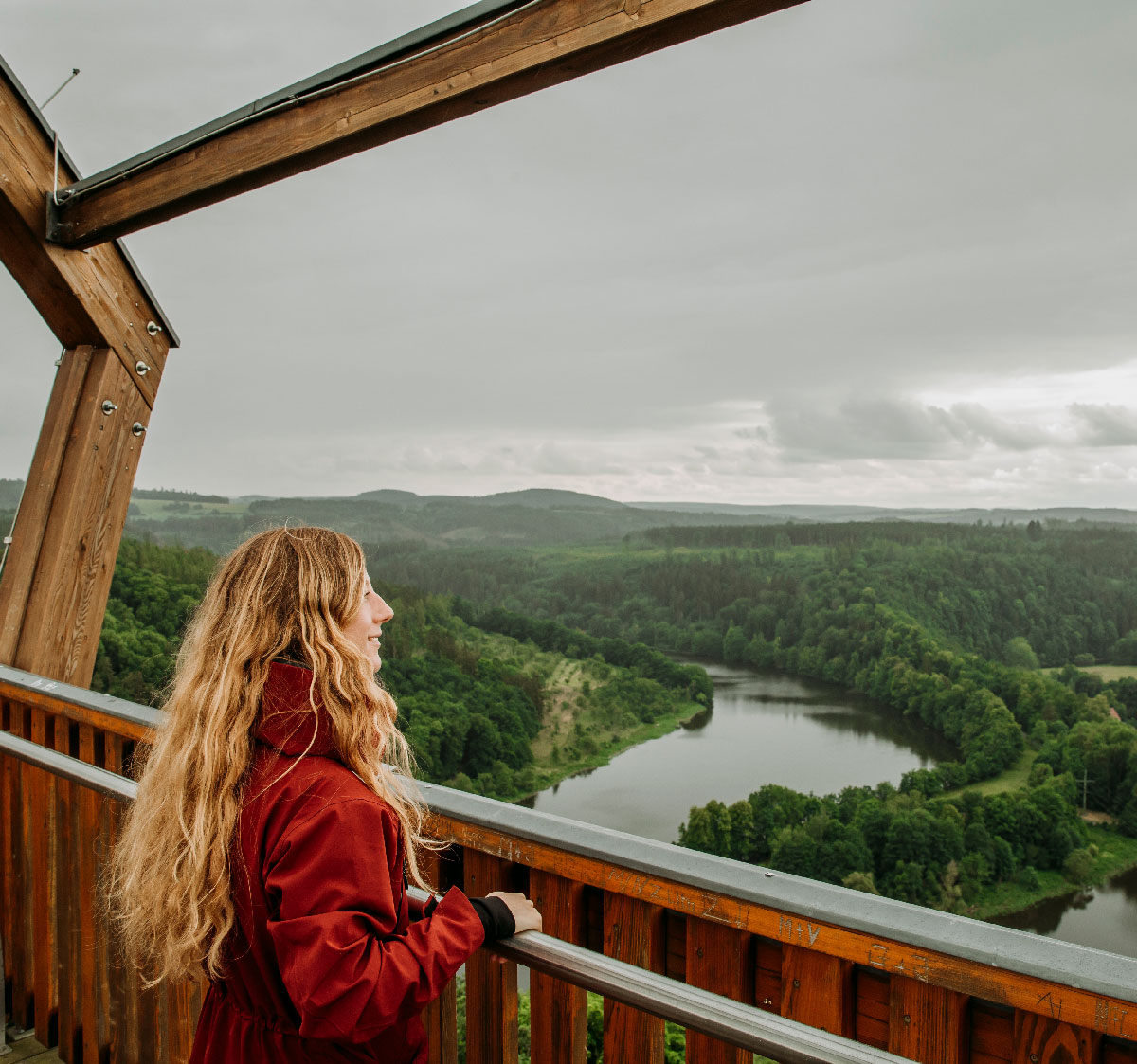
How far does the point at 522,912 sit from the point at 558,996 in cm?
23

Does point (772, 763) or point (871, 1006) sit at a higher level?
point (871, 1006)

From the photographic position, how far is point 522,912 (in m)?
0.99

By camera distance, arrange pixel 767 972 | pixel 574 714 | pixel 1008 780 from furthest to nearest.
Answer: pixel 1008 780, pixel 574 714, pixel 767 972

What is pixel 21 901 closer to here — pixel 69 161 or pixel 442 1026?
pixel 442 1026

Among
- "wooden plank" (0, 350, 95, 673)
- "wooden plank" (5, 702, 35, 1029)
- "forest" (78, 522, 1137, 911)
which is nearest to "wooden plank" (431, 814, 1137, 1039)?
"wooden plank" (5, 702, 35, 1029)

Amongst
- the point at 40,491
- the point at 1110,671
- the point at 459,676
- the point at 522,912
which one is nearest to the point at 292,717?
the point at 522,912

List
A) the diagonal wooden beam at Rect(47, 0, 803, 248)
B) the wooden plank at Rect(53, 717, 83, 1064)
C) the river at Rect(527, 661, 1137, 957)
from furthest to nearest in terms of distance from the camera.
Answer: the river at Rect(527, 661, 1137, 957), the wooden plank at Rect(53, 717, 83, 1064), the diagonal wooden beam at Rect(47, 0, 803, 248)

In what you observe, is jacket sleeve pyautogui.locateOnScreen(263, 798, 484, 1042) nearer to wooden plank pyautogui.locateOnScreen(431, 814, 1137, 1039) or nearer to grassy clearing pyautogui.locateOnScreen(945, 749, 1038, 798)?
wooden plank pyautogui.locateOnScreen(431, 814, 1137, 1039)

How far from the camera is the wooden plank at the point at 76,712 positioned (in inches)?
77.9

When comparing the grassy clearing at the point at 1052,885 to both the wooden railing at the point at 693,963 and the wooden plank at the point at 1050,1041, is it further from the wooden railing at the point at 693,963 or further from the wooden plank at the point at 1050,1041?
the wooden plank at the point at 1050,1041

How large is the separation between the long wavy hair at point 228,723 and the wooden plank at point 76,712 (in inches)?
33.8

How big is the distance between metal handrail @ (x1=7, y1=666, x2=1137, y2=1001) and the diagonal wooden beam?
1271 millimetres

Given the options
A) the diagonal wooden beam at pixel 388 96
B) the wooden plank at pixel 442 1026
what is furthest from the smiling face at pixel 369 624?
the diagonal wooden beam at pixel 388 96

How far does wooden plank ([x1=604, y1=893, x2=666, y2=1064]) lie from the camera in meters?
1.04
